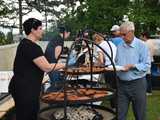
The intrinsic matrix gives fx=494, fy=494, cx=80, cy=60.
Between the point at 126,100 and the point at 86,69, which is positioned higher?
the point at 86,69

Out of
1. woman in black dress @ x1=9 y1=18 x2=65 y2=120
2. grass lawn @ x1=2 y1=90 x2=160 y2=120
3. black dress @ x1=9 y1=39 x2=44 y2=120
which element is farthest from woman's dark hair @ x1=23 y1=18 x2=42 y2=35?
grass lawn @ x1=2 y1=90 x2=160 y2=120

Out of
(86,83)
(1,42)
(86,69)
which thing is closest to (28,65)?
(86,69)

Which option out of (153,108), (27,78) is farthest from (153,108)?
(27,78)

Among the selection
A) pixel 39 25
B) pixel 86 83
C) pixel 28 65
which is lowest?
pixel 86 83

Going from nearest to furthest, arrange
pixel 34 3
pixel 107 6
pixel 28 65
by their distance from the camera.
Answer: pixel 28 65, pixel 107 6, pixel 34 3

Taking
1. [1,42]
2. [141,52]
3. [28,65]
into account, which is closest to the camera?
[28,65]

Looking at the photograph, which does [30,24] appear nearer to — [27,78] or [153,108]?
[27,78]

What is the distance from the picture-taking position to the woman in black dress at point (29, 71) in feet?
17.4

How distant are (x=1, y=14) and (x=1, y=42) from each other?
1082 mm

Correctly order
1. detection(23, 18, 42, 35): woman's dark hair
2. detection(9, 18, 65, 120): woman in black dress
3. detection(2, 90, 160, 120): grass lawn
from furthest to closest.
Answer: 1. detection(2, 90, 160, 120): grass lawn
2. detection(23, 18, 42, 35): woman's dark hair
3. detection(9, 18, 65, 120): woman in black dress

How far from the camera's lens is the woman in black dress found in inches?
209

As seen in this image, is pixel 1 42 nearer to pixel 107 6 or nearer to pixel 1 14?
pixel 1 14

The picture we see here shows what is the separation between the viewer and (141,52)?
6305 millimetres

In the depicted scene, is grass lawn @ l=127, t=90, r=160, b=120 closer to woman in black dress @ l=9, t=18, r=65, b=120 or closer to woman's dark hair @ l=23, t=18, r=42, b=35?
woman in black dress @ l=9, t=18, r=65, b=120
